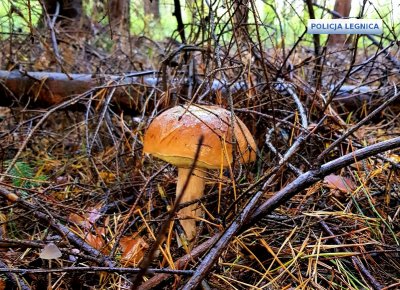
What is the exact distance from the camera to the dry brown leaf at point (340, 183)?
6.44 ft

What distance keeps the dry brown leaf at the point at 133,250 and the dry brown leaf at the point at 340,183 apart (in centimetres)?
96

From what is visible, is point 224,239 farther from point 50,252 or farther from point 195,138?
point 50,252

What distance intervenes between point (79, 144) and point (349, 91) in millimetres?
Answer: 2084

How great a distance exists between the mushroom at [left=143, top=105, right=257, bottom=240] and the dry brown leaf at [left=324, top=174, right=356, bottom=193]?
492 millimetres

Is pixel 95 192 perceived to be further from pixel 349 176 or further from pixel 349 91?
pixel 349 91

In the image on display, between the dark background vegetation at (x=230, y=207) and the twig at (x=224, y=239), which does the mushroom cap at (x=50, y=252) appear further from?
the twig at (x=224, y=239)

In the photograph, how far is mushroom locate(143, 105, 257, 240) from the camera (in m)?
1.60

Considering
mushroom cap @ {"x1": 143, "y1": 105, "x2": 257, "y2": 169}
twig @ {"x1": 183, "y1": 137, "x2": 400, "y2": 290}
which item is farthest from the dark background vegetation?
mushroom cap @ {"x1": 143, "y1": 105, "x2": 257, "y2": 169}

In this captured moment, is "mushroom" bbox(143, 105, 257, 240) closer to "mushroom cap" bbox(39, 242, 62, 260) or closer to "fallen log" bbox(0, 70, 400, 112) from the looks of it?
"mushroom cap" bbox(39, 242, 62, 260)

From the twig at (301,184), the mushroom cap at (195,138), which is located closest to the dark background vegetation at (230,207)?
the twig at (301,184)

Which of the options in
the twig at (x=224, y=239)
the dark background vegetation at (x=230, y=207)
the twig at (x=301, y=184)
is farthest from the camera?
the dark background vegetation at (x=230, y=207)

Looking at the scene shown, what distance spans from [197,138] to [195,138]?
0.02 metres

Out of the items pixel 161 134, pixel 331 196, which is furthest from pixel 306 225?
pixel 161 134

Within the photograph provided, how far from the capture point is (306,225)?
1700 mm
